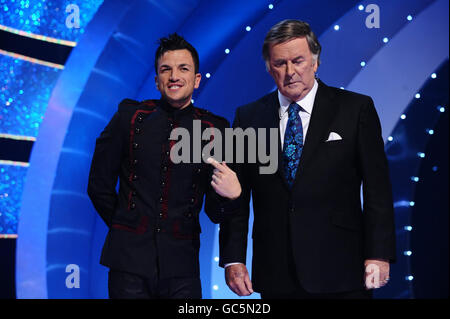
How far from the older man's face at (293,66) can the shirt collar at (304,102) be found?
3 cm

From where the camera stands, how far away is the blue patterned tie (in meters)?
2.30

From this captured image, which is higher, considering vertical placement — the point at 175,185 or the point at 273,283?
the point at 175,185

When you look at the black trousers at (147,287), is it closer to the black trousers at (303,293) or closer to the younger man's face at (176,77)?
the black trousers at (303,293)

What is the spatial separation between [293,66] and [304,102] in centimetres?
15

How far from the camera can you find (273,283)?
2283mm

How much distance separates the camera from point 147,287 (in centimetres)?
228

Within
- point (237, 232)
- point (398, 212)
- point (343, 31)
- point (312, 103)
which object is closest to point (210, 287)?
point (237, 232)

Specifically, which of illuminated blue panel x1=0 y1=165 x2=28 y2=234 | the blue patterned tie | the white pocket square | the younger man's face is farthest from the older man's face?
illuminated blue panel x1=0 y1=165 x2=28 y2=234

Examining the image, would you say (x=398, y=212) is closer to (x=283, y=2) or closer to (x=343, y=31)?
(x=343, y=31)

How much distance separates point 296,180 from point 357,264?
0.40 m

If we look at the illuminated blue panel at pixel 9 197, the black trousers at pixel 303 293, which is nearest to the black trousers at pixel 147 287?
the black trousers at pixel 303 293

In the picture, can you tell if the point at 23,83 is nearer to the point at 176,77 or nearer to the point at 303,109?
the point at 176,77

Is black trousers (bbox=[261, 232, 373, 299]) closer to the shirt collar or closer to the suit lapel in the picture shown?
the suit lapel
